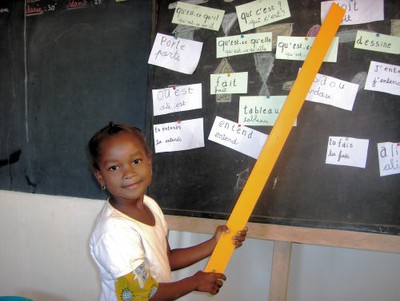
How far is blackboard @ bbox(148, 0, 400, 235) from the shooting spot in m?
0.99

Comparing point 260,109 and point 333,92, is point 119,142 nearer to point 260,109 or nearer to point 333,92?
point 260,109

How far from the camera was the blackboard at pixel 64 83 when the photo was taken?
1.46 metres

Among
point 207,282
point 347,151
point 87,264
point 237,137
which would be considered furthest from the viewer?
point 87,264

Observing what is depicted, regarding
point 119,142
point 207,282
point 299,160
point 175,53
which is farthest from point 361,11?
point 207,282

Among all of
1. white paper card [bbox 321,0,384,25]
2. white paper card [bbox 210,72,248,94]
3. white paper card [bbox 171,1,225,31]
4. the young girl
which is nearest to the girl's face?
the young girl

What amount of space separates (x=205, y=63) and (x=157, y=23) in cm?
25

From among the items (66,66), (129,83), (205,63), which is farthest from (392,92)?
(66,66)

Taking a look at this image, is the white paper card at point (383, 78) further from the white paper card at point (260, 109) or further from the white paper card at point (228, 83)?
the white paper card at point (228, 83)

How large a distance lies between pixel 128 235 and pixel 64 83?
1044mm

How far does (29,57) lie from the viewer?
64.1 inches

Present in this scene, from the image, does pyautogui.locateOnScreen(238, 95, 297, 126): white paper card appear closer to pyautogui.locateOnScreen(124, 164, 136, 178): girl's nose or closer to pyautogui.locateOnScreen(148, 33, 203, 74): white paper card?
pyautogui.locateOnScreen(148, 33, 203, 74): white paper card

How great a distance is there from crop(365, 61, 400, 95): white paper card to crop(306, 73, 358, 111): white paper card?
5 centimetres

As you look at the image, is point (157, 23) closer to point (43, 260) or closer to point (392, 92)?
point (392, 92)

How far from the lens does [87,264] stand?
168 cm
